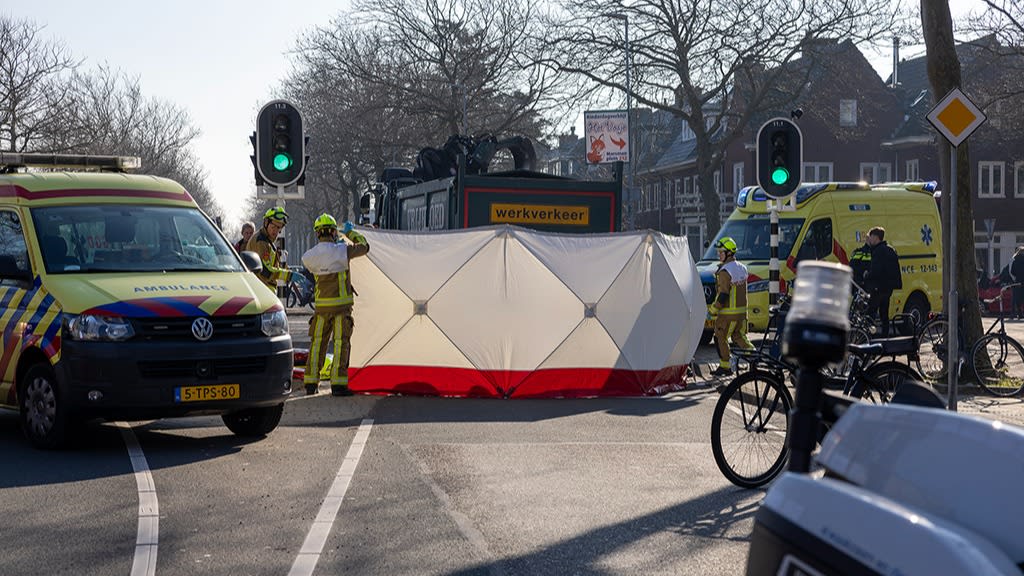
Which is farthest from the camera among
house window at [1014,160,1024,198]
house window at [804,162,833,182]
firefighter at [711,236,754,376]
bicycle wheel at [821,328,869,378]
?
house window at [804,162,833,182]

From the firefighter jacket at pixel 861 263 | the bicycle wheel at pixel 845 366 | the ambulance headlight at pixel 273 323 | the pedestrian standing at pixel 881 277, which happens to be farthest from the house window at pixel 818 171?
the ambulance headlight at pixel 273 323

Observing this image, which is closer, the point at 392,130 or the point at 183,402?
the point at 183,402

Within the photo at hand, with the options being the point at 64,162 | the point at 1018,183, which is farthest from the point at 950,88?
the point at 1018,183

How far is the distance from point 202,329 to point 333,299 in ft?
13.9

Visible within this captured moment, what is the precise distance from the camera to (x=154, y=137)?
238 ft

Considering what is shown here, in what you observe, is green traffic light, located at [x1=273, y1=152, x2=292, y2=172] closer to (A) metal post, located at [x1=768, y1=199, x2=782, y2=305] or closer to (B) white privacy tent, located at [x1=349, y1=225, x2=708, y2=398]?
(B) white privacy tent, located at [x1=349, y1=225, x2=708, y2=398]

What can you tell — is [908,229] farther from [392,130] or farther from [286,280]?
[392,130]

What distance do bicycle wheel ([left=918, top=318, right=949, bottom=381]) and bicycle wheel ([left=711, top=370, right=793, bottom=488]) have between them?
22.5 ft

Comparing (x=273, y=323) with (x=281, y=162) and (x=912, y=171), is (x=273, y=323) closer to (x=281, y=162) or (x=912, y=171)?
(x=281, y=162)

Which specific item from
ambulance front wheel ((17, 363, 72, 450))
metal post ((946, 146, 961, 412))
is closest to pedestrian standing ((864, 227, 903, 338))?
metal post ((946, 146, 961, 412))

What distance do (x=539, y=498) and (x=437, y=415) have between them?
14.4 feet

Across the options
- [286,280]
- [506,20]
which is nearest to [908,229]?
[286,280]

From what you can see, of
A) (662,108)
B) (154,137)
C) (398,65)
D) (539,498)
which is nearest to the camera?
(539,498)

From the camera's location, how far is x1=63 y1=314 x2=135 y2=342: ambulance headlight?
943 cm
